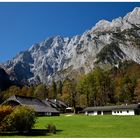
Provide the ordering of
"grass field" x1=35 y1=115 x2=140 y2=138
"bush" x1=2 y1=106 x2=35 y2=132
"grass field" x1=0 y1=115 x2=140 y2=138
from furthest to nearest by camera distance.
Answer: "bush" x1=2 y1=106 x2=35 y2=132 → "grass field" x1=35 y1=115 x2=140 y2=138 → "grass field" x1=0 y1=115 x2=140 y2=138

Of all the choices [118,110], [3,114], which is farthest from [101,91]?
[3,114]

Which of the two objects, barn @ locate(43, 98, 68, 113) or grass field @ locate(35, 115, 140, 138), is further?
barn @ locate(43, 98, 68, 113)

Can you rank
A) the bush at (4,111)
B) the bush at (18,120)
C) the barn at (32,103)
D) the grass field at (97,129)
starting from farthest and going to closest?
the barn at (32,103), the bush at (4,111), the bush at (18,120), the grass field at (97,129)

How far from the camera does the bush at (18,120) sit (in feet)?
144

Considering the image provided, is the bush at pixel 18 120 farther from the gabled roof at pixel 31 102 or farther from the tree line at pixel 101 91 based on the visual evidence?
the tree line at pixel 101 91

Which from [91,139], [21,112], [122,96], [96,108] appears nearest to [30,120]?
[21,112]

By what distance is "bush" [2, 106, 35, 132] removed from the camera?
144 feet

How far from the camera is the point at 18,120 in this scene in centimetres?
4425

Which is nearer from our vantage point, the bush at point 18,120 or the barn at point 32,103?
the bush at point 18,120

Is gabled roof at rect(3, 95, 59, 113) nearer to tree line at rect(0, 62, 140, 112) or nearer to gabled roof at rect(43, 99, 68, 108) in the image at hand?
tree line at rect(0, 62, 140, 112)

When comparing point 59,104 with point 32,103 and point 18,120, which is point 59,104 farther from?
point 18,120

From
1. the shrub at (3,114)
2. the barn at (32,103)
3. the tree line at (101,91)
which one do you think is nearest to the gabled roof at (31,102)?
the barn at (32,103)

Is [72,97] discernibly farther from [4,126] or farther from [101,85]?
[4,126]

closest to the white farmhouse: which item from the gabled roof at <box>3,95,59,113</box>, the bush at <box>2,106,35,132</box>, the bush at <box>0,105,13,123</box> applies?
the gabled roof at <box>3,95,59,113</box>
